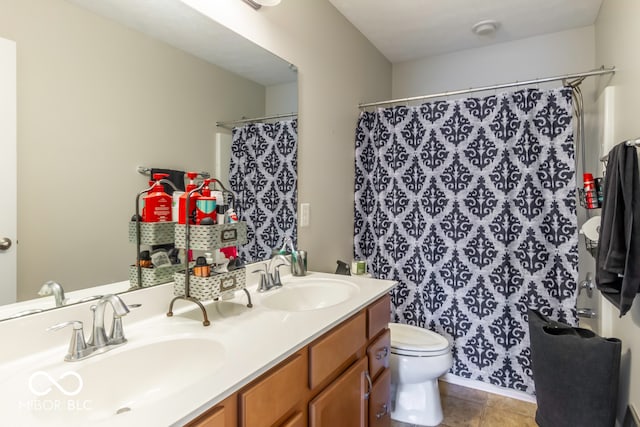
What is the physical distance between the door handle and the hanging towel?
1.99 meters

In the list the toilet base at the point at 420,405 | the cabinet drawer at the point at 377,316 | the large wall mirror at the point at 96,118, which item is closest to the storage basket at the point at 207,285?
the large wall mirror at the point at 96,118

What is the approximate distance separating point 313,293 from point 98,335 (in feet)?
3.06

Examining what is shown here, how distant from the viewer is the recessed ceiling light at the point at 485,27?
236 centimetres

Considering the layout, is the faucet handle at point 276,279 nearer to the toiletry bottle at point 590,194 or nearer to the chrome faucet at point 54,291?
the chrome faucet at point 54,291

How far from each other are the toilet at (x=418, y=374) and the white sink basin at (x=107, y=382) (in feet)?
4.20

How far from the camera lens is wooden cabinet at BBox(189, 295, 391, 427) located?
80 centimetres

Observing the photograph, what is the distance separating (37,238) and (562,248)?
234cm

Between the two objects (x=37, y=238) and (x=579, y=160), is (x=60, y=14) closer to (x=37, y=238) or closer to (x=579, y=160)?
(x=37, y=238)

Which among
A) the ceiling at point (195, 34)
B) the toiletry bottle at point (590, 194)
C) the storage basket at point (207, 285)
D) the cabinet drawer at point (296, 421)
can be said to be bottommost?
the cabinet drawer at point (296, 421)

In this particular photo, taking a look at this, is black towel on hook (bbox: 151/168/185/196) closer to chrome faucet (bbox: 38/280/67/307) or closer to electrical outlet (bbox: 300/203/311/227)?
chrome faucet (bbox: 38/280/67/307)

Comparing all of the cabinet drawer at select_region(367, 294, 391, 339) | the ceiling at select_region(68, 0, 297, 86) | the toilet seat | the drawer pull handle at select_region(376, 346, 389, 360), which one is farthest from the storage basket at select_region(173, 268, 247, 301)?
the toilet seat

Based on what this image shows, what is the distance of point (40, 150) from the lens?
0.93 meters

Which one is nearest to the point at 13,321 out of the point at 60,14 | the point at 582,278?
the point at 60,14

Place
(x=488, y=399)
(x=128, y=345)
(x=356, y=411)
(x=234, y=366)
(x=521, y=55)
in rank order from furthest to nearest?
1. (x=521, y=55)
2. (x=488, y=399)
3. (x=356, y=411)
4. (x=128, y=345)
5. (x=234, y=366)
